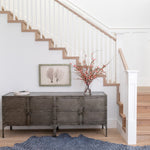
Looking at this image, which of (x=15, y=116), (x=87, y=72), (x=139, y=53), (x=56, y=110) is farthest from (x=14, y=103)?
(x=139, y=53)

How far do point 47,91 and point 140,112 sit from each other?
1.77 m

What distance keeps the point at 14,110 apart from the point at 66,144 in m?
1.11

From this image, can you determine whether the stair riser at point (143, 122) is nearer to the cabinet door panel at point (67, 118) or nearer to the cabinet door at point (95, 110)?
the cabinet door at point (95, 110)

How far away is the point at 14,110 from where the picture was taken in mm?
3883

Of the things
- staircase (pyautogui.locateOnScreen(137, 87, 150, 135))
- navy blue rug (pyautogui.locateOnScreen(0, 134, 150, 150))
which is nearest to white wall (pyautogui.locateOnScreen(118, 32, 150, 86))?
staircase (pyautogui.locateOnScreen(137, 87, 150, 135))

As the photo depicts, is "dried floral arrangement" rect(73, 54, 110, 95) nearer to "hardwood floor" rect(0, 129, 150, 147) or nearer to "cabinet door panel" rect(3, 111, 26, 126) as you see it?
"hardwood floor" rect(0, 129, 150, 147)

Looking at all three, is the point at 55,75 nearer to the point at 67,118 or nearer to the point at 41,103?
the point at 41,103

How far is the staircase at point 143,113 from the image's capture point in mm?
3688

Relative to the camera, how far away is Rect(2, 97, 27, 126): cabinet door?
387cm

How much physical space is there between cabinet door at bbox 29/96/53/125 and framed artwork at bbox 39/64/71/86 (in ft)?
1.59

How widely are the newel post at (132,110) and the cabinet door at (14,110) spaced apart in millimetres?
1763

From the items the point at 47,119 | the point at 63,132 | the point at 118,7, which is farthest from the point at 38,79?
the point at 118,7

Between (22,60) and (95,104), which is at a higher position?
(22,60)

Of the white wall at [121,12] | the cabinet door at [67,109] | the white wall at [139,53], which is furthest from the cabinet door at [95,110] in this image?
the white wall at [121,12]
